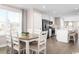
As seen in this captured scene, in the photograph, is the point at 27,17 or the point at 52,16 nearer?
the point at 27,17

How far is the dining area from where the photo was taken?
1.77 metres

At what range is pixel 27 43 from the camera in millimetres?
1769

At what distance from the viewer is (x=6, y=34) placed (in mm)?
1753

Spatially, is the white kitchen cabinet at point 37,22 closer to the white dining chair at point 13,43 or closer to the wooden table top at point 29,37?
the wooden table top at point 29,37

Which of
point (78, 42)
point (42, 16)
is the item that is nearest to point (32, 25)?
point (42, 16)

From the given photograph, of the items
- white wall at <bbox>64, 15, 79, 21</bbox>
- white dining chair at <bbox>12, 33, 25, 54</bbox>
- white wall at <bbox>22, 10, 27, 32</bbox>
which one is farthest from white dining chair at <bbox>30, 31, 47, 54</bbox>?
white wall at <bbox>64, 15, 79, 21</bbox>

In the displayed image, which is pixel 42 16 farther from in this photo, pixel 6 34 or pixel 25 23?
pixel 6 34

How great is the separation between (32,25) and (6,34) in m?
Result: 0.62

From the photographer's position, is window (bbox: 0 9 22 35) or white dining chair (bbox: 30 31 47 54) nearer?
window (bbox: 0 9 22 35)

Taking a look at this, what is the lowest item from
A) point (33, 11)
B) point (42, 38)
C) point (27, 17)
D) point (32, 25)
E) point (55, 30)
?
point (42, 38)

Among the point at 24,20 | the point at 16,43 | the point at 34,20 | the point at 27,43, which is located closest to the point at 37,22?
the point at 34,20

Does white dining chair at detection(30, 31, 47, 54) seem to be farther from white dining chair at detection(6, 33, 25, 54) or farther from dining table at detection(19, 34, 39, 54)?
white dining chair at detection(6, 33, 25, 54)

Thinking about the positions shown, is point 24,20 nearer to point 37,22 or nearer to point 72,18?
point 37,22
